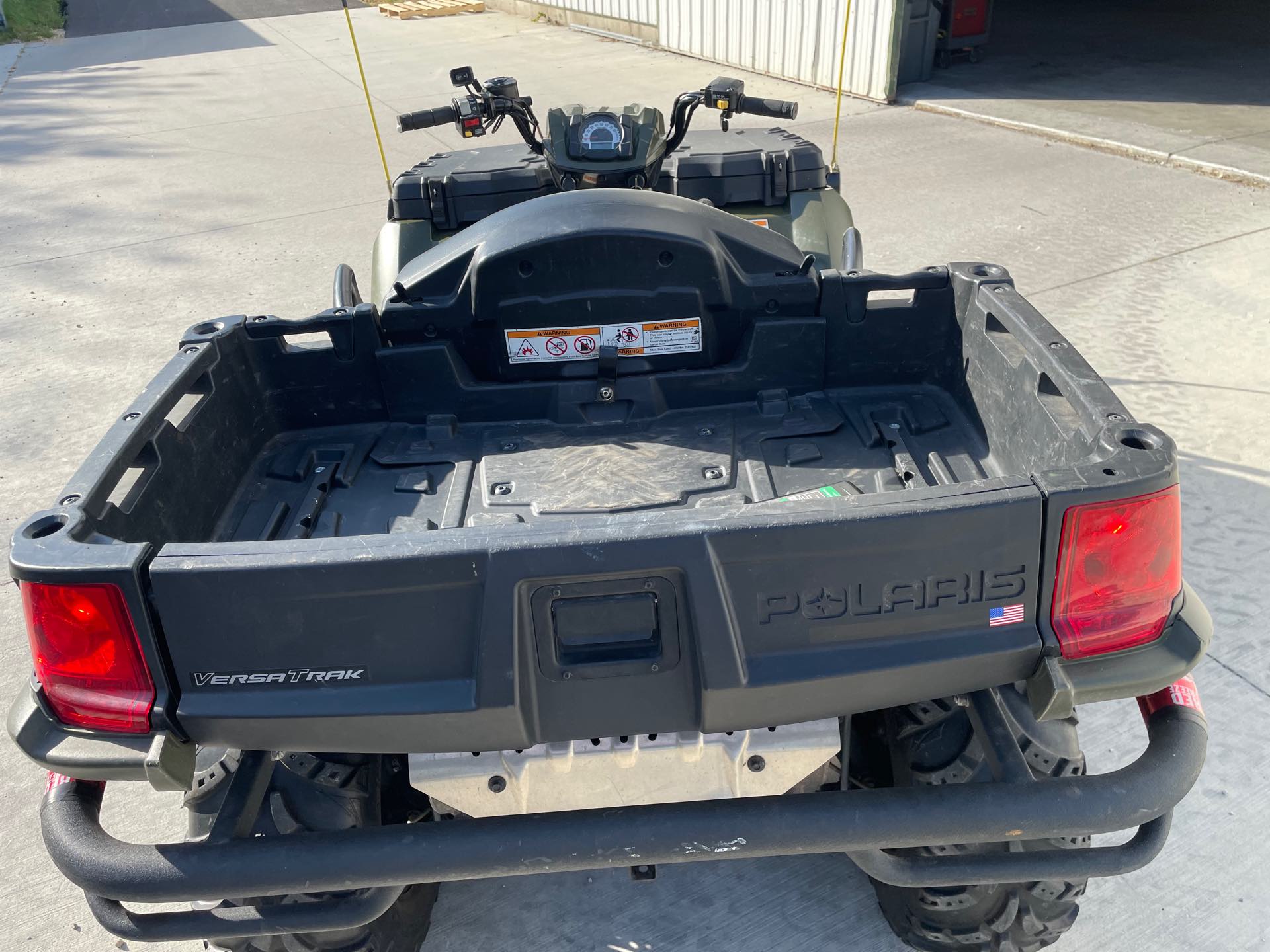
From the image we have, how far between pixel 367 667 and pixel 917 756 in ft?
3.54

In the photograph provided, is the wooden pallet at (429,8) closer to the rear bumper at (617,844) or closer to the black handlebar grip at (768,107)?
the black handlebar grip at (768,107)

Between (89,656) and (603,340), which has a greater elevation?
(603,340)

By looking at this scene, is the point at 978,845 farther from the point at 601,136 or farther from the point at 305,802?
the point at 601,136

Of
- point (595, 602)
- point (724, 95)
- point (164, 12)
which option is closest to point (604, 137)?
point (724, 95)

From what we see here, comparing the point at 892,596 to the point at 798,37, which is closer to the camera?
the point at 892,596

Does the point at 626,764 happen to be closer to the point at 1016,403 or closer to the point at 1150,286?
the point at 1016,403

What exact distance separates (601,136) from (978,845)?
278 cm

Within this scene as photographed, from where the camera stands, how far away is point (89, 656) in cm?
157

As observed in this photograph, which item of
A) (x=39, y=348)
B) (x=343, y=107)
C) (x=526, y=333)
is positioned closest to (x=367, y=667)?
(x=526, y=333)

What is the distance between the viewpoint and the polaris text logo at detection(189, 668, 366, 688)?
1572 millimetres

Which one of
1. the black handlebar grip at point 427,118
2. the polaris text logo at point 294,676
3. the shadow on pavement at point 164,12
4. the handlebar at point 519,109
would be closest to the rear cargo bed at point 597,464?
the polaris text logo at point 294,676

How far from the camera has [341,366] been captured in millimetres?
2543

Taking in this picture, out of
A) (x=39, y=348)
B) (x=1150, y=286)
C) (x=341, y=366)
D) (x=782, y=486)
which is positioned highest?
(x=341, y=366)

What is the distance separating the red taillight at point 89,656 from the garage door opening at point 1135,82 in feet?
26.4
